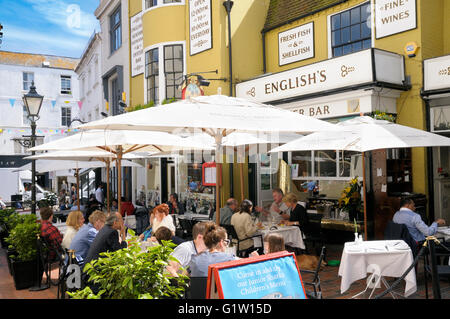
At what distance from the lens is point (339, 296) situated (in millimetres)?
5980

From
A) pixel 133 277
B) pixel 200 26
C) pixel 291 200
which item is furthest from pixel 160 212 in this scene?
pixel 200 26

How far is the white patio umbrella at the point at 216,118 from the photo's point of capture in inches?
173

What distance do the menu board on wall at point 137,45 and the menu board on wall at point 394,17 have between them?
376 inches

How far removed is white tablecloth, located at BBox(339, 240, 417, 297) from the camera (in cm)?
539

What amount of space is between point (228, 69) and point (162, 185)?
232 inches

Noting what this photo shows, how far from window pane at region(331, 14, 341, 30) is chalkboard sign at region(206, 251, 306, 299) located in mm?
9630

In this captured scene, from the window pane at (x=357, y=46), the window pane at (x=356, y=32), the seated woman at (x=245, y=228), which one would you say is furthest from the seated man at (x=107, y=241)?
the window pane at (x=356, y=32)

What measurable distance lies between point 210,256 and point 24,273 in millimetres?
4556

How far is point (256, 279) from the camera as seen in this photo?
334cm

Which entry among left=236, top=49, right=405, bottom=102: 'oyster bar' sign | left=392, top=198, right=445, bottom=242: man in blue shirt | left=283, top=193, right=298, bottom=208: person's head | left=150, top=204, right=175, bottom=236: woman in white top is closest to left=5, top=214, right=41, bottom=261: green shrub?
left=150, top=204, right=175, bottom=236: woman in white top

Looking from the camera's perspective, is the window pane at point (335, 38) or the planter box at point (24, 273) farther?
the window pane at point (335, 38)

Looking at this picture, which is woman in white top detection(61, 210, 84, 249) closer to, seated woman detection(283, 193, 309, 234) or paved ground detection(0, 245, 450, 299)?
paved ground detection(0, 245, 450, 299)

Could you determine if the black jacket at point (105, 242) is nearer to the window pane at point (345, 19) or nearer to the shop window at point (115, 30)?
the window pane at point (345, 19)
